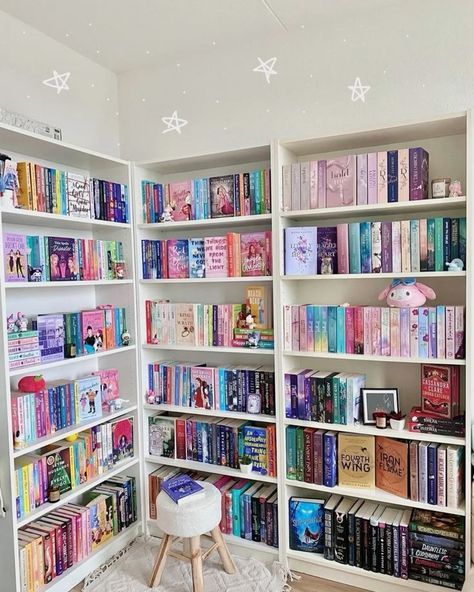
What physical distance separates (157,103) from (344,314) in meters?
1.51

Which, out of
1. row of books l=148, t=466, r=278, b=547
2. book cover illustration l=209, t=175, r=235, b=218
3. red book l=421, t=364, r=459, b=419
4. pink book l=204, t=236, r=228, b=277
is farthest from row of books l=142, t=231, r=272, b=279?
row of books l=148, t=466, r=278, b=547

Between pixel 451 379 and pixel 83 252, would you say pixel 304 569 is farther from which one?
pixel 83 252

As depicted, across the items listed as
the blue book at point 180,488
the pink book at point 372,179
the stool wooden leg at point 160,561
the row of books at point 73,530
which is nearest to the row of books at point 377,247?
the pink book at point 372,179

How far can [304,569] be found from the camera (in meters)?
2.23

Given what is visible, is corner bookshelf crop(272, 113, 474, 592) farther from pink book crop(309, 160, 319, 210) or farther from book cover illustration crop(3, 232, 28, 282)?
book cover illustration crop(3, 232, 28, 282)

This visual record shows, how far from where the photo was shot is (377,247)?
6.57 feet

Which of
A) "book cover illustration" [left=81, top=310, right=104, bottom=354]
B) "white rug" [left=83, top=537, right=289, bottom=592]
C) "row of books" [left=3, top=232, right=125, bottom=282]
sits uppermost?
"row of books" [left=3, top=232, right=125, bottom=282]

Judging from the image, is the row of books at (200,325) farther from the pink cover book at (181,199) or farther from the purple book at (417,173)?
the purple book at (417,173)

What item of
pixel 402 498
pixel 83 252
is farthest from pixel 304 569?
pixel 83 252

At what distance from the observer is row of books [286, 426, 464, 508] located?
6.30 feet

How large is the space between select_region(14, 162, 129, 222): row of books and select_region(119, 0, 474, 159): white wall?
0.42 m

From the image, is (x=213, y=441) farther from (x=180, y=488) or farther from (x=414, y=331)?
(x=414, y=331)

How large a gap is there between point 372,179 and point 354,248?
283 millimetres

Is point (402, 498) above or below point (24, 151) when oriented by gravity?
below
